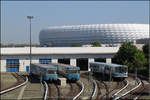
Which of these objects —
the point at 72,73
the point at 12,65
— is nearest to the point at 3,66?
the point at 12,65

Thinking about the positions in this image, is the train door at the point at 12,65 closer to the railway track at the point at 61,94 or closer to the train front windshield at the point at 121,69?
the railway track at the point at 61,94

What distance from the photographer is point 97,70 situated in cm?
4822

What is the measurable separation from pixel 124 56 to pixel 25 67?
66.7 ft

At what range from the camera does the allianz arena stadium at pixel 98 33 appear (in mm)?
156000

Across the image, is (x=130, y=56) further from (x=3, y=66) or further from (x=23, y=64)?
(x=3, y=66)

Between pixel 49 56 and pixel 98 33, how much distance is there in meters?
96.4

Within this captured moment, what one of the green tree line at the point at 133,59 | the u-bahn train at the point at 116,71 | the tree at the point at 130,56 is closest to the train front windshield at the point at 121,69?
the u-bahn train at the point at 116,71

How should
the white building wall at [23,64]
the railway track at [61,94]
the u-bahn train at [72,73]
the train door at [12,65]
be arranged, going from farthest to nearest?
the white building wall at [23,64] → the train door at [12,65] → the u-bahn train at [72,73] → the railway track at [61,94]

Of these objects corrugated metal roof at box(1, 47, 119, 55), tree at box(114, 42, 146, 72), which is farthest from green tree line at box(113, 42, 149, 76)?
corrugated metal roof at box(1, 47, 119, 55)

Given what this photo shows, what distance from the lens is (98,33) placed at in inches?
6127

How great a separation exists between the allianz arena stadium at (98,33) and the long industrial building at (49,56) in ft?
289

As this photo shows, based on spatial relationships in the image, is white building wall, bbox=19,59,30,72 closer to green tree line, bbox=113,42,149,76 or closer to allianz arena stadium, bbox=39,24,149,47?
green tree line, bbox=113,42,149,76

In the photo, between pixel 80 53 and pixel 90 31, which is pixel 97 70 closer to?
pixel 80 53

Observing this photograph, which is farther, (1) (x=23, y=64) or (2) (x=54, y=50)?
(2) (x=54, y=50)
